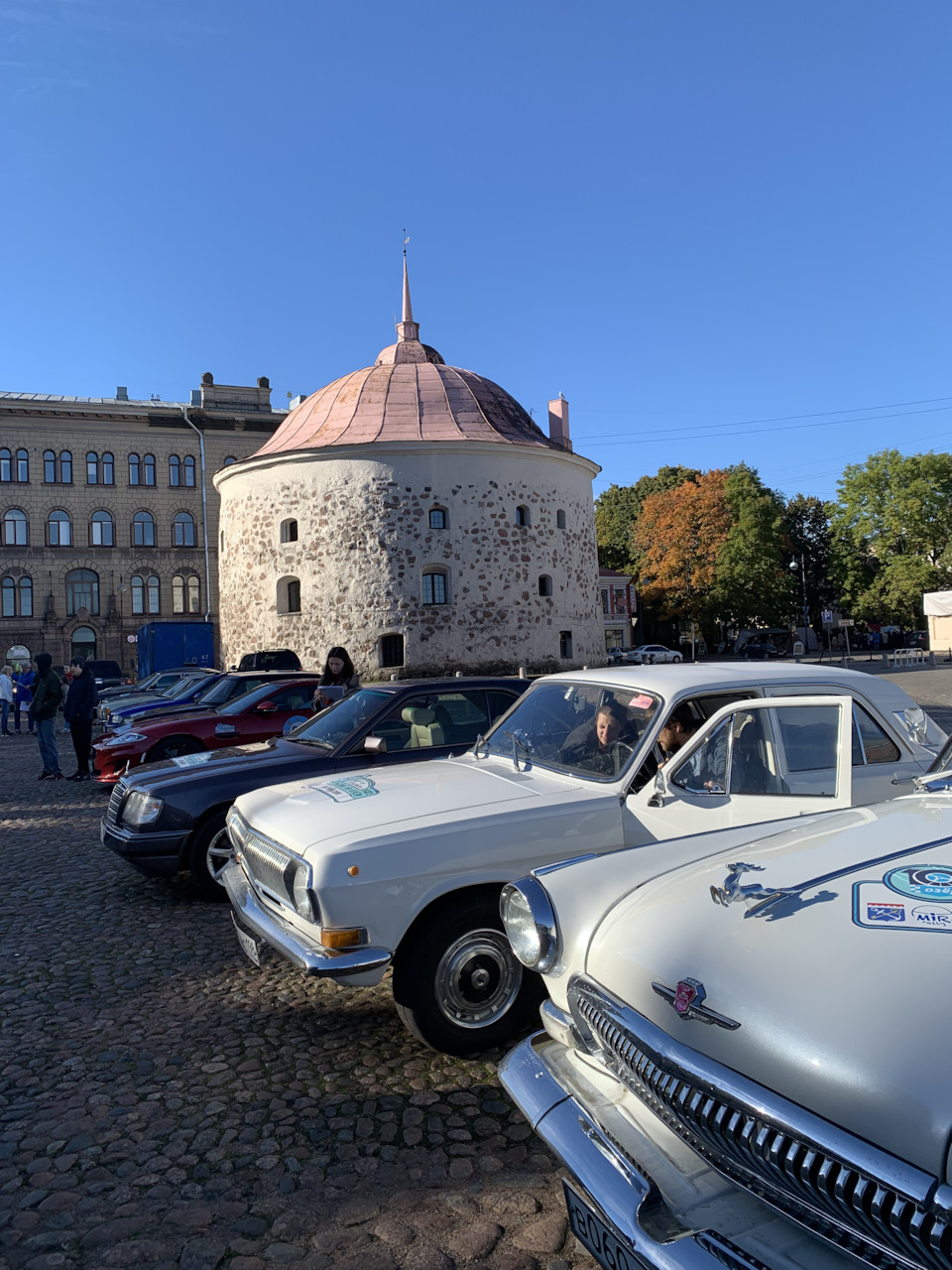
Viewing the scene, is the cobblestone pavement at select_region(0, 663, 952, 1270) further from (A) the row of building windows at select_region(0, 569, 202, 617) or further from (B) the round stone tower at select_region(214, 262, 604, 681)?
(A) the row of building windows at select_region(0, 569, 202, 617)

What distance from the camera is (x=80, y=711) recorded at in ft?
43.2

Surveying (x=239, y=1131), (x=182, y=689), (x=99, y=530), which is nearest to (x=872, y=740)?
(x=239, y=1131)

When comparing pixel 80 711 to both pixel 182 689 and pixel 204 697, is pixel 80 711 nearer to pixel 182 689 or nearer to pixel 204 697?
pixel 204 697

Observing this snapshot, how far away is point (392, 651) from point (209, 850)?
24.8 m

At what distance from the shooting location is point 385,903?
11.5ft

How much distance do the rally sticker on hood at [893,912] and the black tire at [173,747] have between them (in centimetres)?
860

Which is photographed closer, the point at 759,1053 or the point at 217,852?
the point at 759,1053

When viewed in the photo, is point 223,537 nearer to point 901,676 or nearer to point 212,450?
point 212,450

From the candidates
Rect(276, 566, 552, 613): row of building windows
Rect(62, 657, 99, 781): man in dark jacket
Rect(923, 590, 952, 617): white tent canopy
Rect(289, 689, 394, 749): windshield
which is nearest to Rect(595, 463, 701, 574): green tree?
Rect(923, 590, 952, 617): white tent canopy

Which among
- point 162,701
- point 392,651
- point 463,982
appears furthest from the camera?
point 392,651

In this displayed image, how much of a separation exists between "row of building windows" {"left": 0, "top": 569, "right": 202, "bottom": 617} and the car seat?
43010 millimetres

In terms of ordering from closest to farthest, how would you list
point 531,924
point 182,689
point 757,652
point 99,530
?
point 531,924
point 182,689
point 99,530
point 757,652

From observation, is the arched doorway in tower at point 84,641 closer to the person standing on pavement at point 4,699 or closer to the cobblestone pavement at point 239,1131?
the person standing on pavement at point 4,699

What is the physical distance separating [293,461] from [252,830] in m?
28.8
